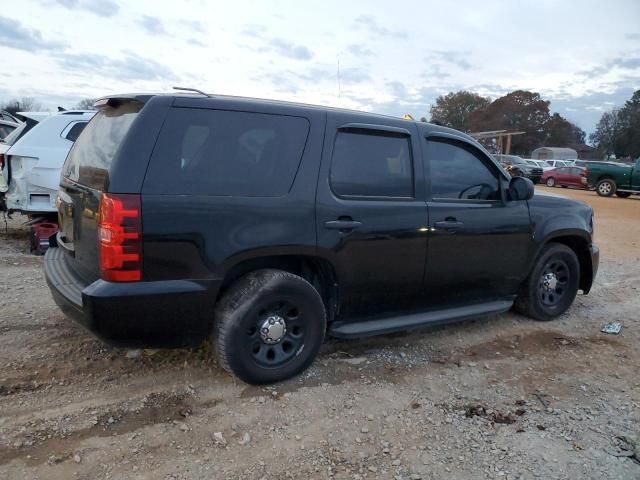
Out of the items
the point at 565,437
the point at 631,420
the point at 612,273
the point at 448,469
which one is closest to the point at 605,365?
the point at 631,420

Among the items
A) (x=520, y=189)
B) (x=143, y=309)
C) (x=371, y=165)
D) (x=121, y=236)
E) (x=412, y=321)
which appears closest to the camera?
(x=121, y=236)

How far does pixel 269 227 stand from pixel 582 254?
3570 millimetres

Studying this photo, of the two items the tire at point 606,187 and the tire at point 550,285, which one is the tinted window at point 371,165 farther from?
the tire at point 606,187

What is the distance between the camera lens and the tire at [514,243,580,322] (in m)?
4.85

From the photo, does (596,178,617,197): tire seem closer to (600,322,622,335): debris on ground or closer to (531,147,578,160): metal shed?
(600,322,622,335): debris on ground

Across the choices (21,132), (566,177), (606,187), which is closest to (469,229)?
(21,132)

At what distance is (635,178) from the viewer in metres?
20.2

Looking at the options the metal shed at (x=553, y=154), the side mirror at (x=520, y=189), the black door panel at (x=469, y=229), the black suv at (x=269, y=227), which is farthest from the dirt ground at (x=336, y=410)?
the metal shed at (x=553, y=154)

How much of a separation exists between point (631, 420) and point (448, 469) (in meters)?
1.39

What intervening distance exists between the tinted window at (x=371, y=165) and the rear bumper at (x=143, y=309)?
44.8 inches

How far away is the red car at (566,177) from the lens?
26550 millimetres

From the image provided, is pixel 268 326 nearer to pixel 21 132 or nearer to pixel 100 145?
pixel 100 145

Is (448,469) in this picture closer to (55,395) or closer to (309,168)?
(309,168)

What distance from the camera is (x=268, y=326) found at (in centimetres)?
335
